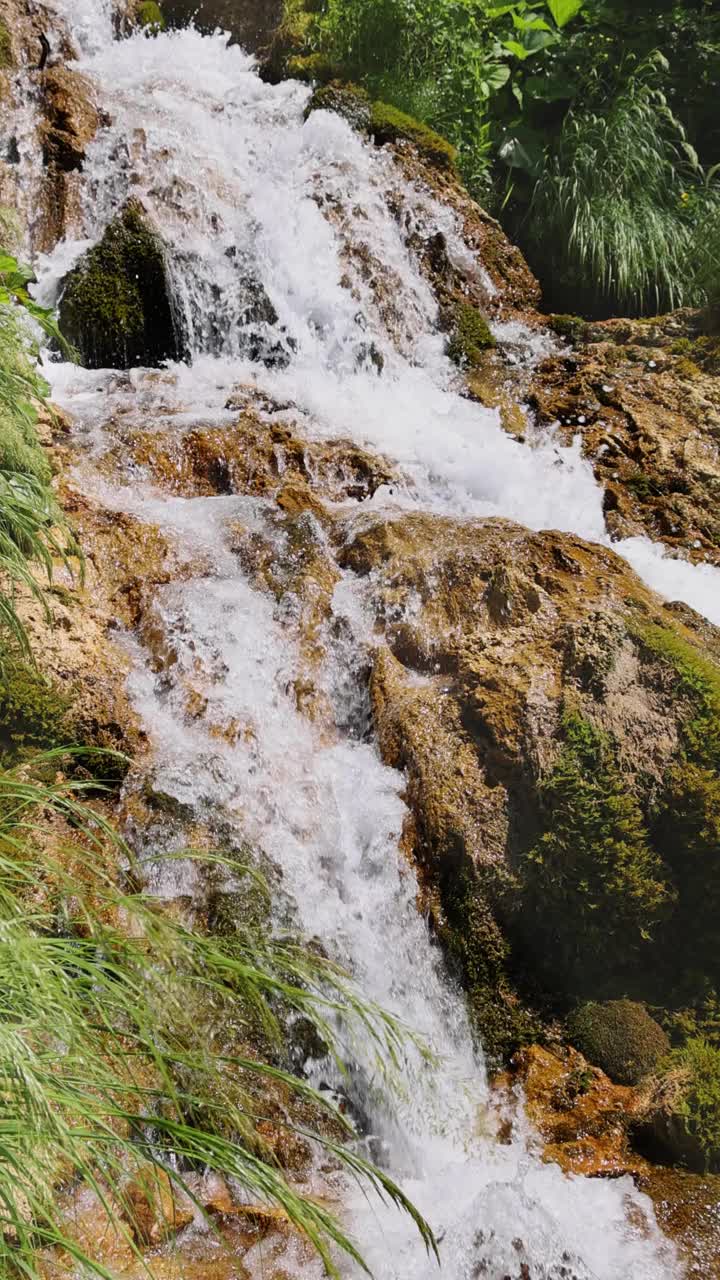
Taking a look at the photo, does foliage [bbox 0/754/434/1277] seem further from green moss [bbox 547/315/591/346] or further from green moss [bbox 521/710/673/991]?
green moss [bbox 547/315/591/346]

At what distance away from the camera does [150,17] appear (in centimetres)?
907

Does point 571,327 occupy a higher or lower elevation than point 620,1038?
higher

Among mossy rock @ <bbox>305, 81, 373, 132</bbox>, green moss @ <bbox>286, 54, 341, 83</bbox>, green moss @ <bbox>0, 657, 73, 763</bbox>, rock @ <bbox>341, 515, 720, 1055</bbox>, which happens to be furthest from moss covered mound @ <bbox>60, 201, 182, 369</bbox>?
rock @ <bbox>341, 515, 720, 1055</bbox>

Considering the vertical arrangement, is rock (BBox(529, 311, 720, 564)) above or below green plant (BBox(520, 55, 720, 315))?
below

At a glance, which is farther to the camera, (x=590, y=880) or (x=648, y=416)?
(x=648, y=416)

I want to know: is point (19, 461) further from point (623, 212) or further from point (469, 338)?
point (623, 212)

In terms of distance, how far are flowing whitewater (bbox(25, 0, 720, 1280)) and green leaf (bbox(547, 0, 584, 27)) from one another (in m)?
2.10

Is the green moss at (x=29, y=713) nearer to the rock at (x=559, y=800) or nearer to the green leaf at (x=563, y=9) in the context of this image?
the rock at (x=559, y=800)

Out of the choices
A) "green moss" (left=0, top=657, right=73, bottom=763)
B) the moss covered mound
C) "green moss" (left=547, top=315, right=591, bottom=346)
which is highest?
"green moss" (left=547, top=315, right=591, bottom=346)

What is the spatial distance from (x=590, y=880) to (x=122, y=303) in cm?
449

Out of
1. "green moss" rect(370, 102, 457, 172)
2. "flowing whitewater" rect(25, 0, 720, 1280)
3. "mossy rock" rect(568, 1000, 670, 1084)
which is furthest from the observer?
"green moss" rect(370, 102, 457, 172)

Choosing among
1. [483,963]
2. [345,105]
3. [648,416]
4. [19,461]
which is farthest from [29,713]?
[345,105]

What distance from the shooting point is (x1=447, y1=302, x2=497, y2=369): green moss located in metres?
7.00

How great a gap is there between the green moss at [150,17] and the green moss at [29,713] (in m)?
7.53
